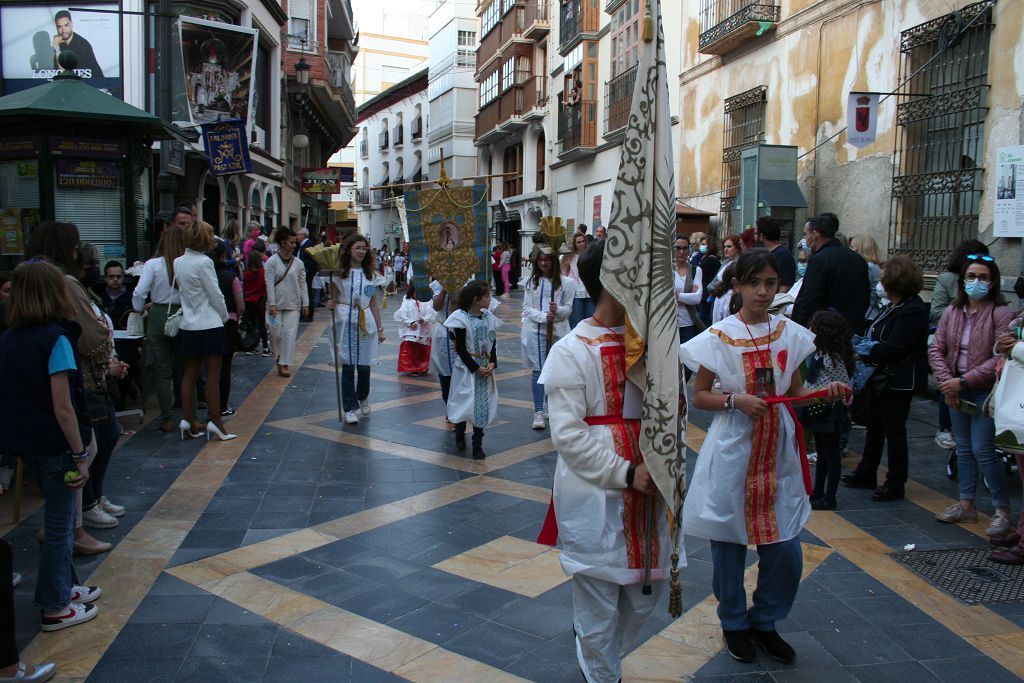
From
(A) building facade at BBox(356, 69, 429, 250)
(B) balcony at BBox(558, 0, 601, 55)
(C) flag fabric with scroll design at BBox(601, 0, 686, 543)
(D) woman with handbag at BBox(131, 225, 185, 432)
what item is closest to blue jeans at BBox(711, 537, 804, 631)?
(C) flag fabric with scroll design at BBox(601, 0, 686, 543)

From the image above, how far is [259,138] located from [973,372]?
69.3 feet

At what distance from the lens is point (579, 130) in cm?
2509

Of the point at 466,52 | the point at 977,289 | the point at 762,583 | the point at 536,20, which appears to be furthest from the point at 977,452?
the point at 466,52

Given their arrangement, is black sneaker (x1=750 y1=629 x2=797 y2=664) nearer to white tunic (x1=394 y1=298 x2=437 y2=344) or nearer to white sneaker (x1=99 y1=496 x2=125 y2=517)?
white sneaker (x1=99 y1=496 x2=125 y2=517)

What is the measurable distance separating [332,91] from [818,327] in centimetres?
2779

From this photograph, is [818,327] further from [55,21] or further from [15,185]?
[55,21]

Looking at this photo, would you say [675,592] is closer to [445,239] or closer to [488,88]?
[445,239]

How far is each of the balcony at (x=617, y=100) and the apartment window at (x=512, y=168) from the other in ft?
34.3

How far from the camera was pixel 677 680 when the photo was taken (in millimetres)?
3334

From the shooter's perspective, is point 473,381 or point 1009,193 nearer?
point 473,381

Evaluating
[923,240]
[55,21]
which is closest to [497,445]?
[923,240]

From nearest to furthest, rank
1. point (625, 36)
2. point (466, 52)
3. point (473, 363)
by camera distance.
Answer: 1. point (473, 363)
2. point (625, 36)
3. point (466, 52)

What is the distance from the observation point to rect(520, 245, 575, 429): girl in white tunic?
7898 millimetres

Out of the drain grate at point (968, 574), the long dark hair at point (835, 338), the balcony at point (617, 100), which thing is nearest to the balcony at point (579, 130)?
the balcony at point (617, 100)
